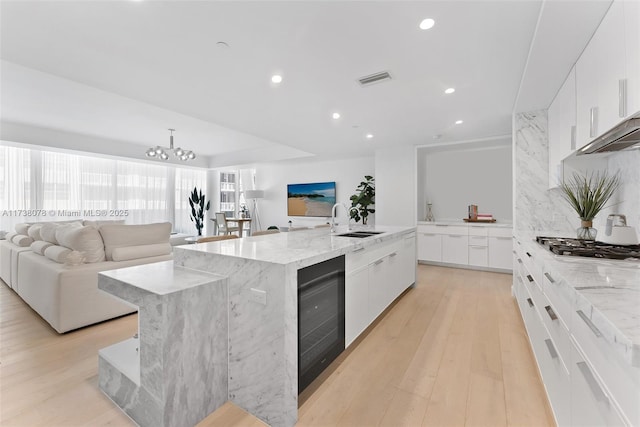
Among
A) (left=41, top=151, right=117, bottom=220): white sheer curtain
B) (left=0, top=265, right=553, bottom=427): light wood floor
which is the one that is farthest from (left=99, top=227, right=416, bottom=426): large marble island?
(left=41, top=151, right=117, bottom=220): white sheer curtain

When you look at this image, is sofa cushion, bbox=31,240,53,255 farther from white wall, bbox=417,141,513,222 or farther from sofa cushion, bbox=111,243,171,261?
white wall, bbox=417,141,513,222

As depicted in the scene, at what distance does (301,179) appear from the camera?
7793mm

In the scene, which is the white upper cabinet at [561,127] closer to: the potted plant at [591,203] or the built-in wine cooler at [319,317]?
the potted plant at [591,203]

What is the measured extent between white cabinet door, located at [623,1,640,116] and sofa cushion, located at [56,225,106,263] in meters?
3.95

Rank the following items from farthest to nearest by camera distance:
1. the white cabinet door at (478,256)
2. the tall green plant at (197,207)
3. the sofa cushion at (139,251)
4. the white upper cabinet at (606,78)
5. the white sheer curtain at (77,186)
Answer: the tall green plant at (197,207), the white sheer curtain at (77,186), the white cabinet door at (478,256), the sofa cushion at (139,251), the white upper cabinet at (606,78)

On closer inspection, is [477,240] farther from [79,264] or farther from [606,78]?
[79,264]

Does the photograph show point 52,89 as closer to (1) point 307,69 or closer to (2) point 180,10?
(2) point 180,10

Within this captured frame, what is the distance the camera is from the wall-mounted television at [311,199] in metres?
7.13

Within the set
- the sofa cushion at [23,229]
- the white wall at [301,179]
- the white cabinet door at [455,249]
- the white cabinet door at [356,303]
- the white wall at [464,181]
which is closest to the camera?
the white cabinet door at [356,303]

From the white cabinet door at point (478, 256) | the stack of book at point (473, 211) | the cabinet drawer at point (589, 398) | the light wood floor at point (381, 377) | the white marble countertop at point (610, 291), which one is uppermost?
the stack of book at point (473, 211)

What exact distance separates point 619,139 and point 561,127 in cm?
115

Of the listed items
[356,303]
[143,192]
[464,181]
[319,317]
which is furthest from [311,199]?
[319,317]

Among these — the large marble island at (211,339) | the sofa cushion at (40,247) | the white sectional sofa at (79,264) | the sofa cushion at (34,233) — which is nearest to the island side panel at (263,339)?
the large marble island at (211,339)

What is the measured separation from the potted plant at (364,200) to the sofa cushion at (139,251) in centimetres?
390
